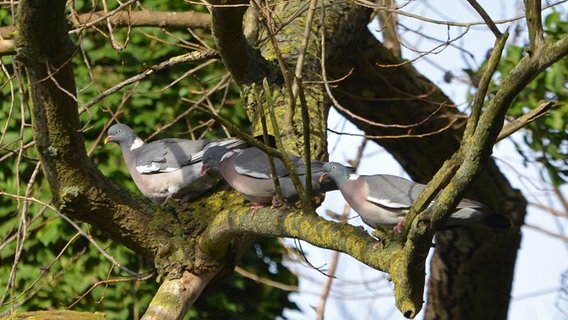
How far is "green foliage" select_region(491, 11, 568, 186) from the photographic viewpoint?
466 cm

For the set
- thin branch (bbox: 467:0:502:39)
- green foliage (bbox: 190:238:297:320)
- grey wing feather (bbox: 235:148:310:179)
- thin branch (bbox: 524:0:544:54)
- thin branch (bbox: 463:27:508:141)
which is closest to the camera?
thin branch (bbox: 524:0:544:54)

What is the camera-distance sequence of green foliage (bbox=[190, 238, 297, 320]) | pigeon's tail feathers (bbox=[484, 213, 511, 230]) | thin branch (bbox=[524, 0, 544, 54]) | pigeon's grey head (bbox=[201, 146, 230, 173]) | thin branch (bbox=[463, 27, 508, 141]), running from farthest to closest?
green foliage (bbox=[190, 238, 297, 320])
pigeon's grey head (bbox=[201, 146, 230, 173])
pigeon's tail feathers (bbox=[484, 213, 511, 230])
thin branch (bbox=[463, 27, 508, 141])
thin branch (bbox=[524, 0, 544, 54])

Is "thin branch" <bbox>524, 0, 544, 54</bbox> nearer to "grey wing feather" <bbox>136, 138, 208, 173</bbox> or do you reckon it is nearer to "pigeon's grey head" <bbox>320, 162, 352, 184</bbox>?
"pigeon's grey head" <bbox>320, 162, 352, 184</bbox>

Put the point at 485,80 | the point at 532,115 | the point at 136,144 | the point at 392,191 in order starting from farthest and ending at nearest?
the point at 136,144 < the point at 392,191 < the point at 485,80 < the point at 532,115

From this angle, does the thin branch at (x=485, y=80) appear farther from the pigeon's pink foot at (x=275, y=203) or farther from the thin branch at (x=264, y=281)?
the thin branch at (x=264, y=281)

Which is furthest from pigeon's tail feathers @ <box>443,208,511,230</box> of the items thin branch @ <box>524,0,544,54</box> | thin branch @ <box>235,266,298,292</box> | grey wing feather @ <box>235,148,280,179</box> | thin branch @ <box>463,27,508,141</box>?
thin branch @ <box>235,266,298,292</box>

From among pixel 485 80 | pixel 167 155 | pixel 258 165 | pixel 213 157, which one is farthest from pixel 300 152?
pixel 485 80

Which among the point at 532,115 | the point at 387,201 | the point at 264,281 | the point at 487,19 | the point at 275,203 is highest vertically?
the point at 487,19

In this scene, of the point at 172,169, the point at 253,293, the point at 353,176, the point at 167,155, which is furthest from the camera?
the point at 253,293

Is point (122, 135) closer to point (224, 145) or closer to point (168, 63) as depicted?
point (224, 145)

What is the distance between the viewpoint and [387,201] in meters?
3.73

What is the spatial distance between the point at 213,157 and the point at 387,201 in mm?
980

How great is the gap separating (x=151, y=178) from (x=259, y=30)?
Answer: 1.03m

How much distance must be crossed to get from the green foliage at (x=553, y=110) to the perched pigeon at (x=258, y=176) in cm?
149
